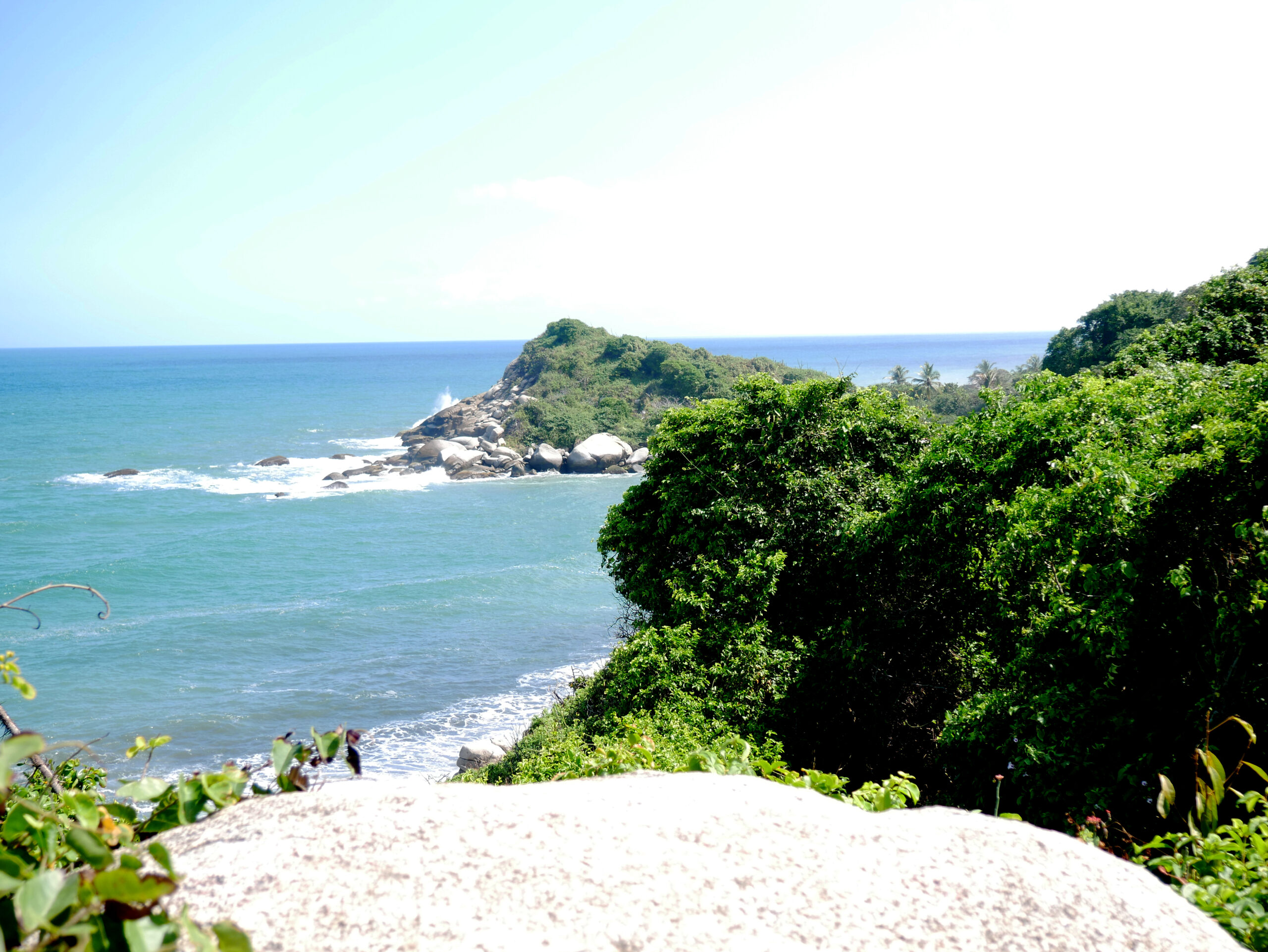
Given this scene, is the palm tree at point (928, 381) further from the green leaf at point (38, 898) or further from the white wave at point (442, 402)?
the green leaf at point (38, 898)

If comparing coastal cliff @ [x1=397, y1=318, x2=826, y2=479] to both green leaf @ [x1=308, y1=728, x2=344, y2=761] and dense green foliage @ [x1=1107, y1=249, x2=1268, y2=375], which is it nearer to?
dense green foliage @ [x1=1107, y1=249, x2=1268, y2=375]

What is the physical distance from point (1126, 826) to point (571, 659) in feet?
61.0

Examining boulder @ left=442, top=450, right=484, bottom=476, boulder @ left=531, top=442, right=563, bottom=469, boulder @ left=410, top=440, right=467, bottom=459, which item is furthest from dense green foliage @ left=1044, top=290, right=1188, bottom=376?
boulder @ left=410, top=440, right=467, bottom=459

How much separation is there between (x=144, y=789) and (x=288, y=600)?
2956cm

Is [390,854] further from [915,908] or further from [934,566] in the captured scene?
[934,566]

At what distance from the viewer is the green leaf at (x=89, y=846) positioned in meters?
2.00

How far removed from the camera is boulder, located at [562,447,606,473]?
5525 centimetres

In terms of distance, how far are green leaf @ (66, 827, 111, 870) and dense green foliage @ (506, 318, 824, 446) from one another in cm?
5391

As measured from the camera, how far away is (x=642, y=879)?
2.95m

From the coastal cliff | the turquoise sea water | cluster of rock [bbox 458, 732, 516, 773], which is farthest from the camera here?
the coastal cliff

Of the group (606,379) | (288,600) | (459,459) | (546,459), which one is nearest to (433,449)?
(459,459)

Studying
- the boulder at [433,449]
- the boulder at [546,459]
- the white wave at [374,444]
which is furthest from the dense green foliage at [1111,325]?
the white wave at [374,444]

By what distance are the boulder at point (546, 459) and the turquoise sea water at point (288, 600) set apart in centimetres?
259

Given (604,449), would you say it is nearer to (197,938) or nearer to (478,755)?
(478,755)
